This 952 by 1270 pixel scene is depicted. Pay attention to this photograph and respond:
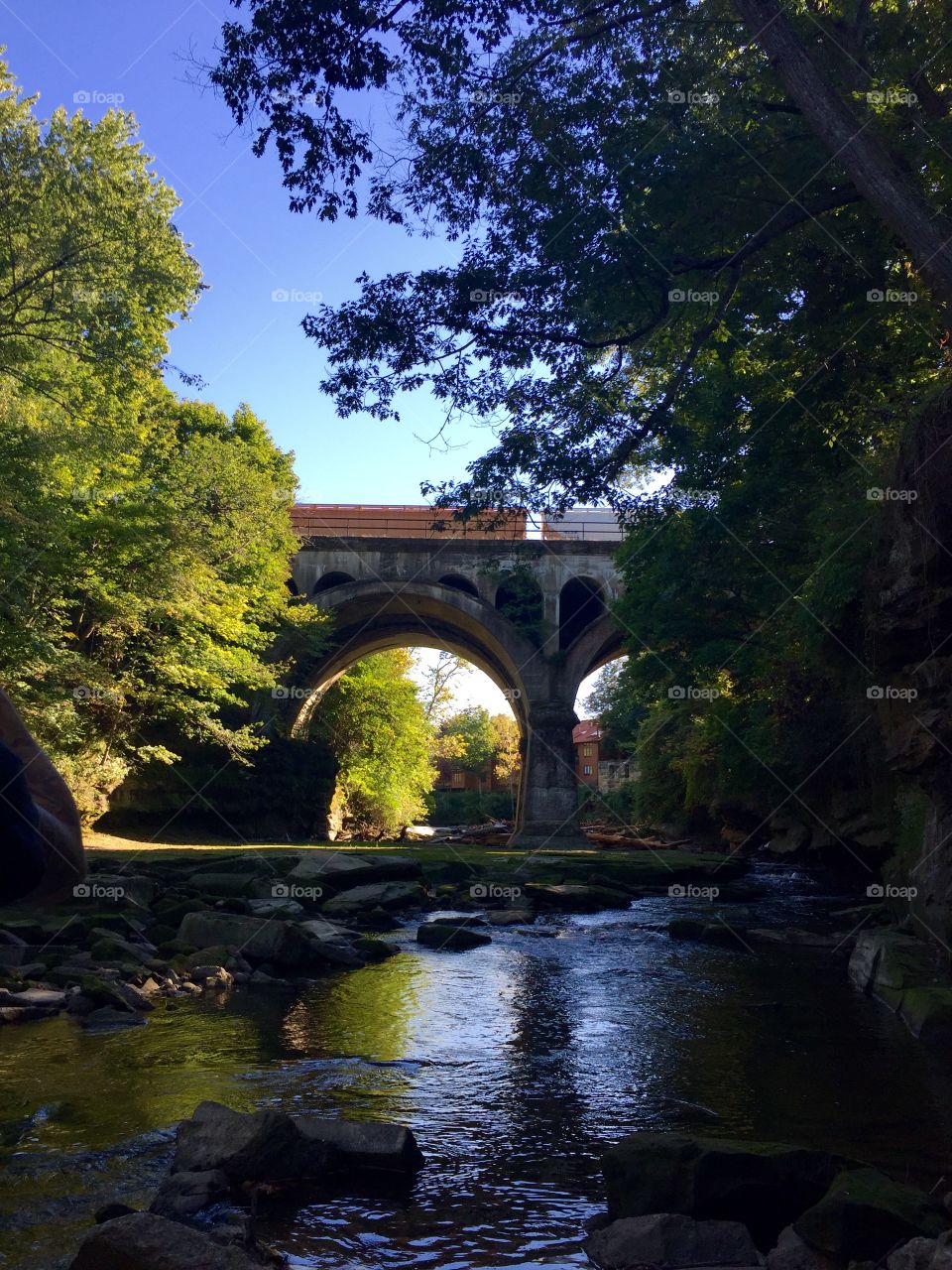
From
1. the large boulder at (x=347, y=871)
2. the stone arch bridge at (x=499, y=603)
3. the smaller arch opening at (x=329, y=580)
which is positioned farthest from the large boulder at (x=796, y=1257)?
the smaller arch opening at (x=329, y=580)

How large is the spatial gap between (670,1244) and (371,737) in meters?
37.0

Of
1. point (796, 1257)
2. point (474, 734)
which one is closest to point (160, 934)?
point (796, 1257)

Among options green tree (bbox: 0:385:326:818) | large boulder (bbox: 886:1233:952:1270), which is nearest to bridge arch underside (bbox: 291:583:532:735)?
green tree (bbox: 0:385:326:818)

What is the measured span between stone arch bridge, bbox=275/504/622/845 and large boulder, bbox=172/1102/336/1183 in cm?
3116

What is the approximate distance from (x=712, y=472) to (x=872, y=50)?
566cm

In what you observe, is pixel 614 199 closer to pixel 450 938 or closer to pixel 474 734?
pixel 450 938

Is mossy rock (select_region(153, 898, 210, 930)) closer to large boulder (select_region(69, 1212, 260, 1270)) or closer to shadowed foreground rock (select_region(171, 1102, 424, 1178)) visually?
shadowed foreground rock (select_region(171, 1102, 424, 1178))

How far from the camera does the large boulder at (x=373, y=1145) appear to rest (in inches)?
179

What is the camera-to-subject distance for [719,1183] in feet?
13.3

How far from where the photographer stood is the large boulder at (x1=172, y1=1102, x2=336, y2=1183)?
432cm

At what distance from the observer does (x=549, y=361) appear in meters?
11.5

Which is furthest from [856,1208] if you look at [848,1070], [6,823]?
[6,823]

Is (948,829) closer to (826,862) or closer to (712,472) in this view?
(712,472)

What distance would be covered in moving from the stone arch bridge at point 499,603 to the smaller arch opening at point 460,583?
5 cm
